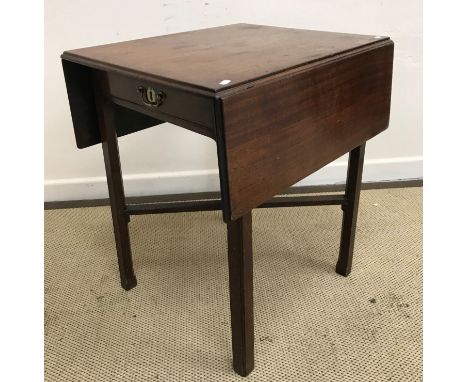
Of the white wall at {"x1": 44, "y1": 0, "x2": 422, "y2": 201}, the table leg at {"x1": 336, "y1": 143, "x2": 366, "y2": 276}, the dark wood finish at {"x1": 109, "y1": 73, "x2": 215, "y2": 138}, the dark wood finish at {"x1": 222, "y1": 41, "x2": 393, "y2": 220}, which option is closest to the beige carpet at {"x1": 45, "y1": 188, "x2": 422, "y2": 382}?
the table leg at {"x1": 336, "y1": 143, "x2": 366, "y2": 276}

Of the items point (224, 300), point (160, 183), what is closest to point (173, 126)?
point (160, 183)

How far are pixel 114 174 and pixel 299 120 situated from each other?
0.56m

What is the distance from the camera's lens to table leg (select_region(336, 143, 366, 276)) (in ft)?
4.18

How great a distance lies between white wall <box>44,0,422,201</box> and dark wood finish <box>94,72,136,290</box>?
1.89 feet

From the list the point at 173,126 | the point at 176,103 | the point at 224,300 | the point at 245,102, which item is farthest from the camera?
the point at 173,126

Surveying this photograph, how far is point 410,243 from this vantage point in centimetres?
157

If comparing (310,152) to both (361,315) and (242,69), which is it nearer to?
(242,69)

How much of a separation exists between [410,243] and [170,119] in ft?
Result: 3.41

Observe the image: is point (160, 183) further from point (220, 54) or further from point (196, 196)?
point (220, 54)

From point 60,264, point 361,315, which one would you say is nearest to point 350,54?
point 361,315

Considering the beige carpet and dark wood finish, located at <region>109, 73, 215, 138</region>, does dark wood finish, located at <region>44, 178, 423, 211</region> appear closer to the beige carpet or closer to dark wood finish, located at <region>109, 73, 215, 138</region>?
the beige carpet

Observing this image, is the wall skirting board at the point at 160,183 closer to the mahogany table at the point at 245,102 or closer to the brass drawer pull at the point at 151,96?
the mahogany table at the point at 245,102

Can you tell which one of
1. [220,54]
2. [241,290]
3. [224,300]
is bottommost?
[224,300]

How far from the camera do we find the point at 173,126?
1800 millimetres
